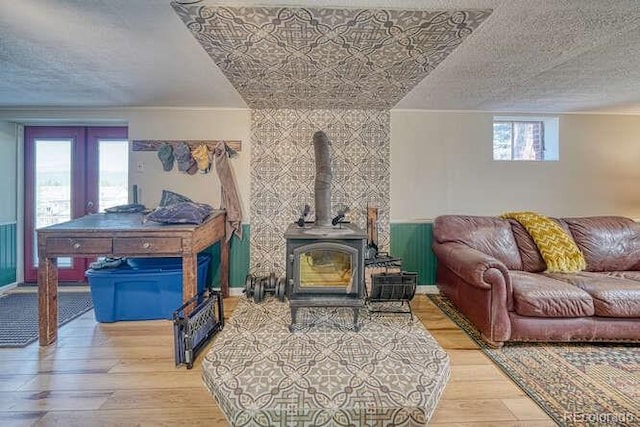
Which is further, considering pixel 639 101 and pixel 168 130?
pixel 168 130

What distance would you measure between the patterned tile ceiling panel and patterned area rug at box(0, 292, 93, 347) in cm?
264

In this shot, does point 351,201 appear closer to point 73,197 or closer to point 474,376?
point 474,376

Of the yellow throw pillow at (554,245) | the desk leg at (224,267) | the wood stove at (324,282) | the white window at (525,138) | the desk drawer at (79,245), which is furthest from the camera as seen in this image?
the white window at (525,138)

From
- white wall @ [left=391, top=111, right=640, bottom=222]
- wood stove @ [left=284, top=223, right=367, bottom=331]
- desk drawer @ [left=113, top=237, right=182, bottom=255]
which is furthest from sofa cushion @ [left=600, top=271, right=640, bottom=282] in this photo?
desk drawer @ [left=113, top=237, right=182, bottom=255]

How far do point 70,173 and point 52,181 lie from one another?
0.25 m

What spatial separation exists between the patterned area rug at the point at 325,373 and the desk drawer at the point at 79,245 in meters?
1.09

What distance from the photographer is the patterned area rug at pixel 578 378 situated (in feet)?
5.97

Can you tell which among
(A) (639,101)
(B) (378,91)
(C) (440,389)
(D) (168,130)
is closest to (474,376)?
(C) (440,389)

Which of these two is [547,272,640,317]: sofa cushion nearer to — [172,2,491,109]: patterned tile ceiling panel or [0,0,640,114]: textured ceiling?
[0,0,640,114]: textured ceiling

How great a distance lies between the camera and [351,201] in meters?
3.74

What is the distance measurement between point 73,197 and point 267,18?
11.8 ft

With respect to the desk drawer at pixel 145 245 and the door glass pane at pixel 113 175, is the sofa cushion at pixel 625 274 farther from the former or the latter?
the door glass pane at pixel 113 175

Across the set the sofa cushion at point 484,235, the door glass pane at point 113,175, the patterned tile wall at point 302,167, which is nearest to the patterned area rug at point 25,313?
the door glass pane at point 113,175

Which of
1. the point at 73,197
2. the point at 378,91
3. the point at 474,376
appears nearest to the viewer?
the point at 474,376
